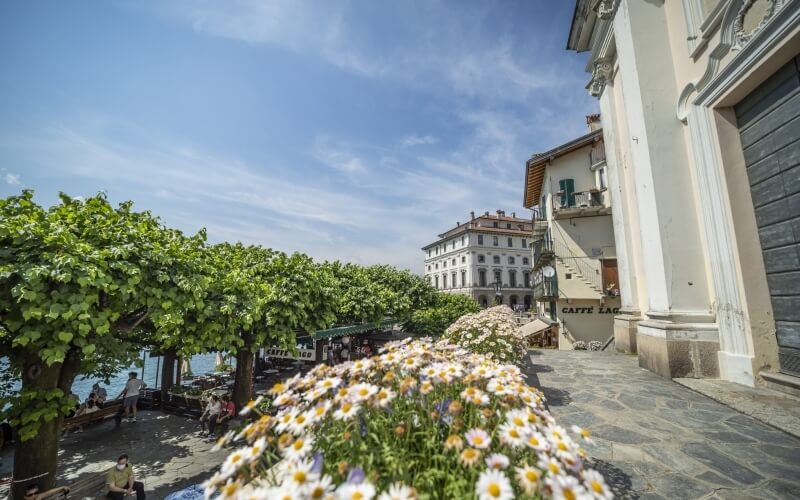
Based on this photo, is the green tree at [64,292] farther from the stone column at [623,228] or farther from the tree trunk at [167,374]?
the stone column at [623,228]

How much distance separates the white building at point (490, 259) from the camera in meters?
50.7

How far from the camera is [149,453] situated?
9047 millimetres

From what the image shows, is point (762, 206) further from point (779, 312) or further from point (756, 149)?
point (779, 312)

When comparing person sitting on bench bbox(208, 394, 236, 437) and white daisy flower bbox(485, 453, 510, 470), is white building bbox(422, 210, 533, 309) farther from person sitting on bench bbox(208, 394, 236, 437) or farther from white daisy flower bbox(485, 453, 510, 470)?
white daisy flower bbox(485, 453, 510, 470)

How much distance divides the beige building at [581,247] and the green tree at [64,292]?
741 inches

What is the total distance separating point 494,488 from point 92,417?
15206mm

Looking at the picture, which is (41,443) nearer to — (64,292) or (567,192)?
(64,292)

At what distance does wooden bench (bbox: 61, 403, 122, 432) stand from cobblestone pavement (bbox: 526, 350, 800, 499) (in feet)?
45.1

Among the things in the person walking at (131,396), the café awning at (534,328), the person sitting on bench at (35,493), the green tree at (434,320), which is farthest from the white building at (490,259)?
the person sitting on bench at (35,493)

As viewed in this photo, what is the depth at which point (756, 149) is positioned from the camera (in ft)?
17.9


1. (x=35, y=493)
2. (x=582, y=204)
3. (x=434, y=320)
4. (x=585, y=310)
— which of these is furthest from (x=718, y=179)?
(x=434, y=320)

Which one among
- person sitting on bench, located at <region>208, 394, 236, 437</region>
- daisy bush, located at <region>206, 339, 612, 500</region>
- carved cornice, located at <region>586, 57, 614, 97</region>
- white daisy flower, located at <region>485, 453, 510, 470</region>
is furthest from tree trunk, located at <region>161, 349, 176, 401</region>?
carved cornice, located at <region>586, 57, 614, 97</region>

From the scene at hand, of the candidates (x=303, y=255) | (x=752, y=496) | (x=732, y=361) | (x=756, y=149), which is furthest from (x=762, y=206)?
(x=303, y=255)

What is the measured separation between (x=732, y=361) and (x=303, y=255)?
1091 cm
